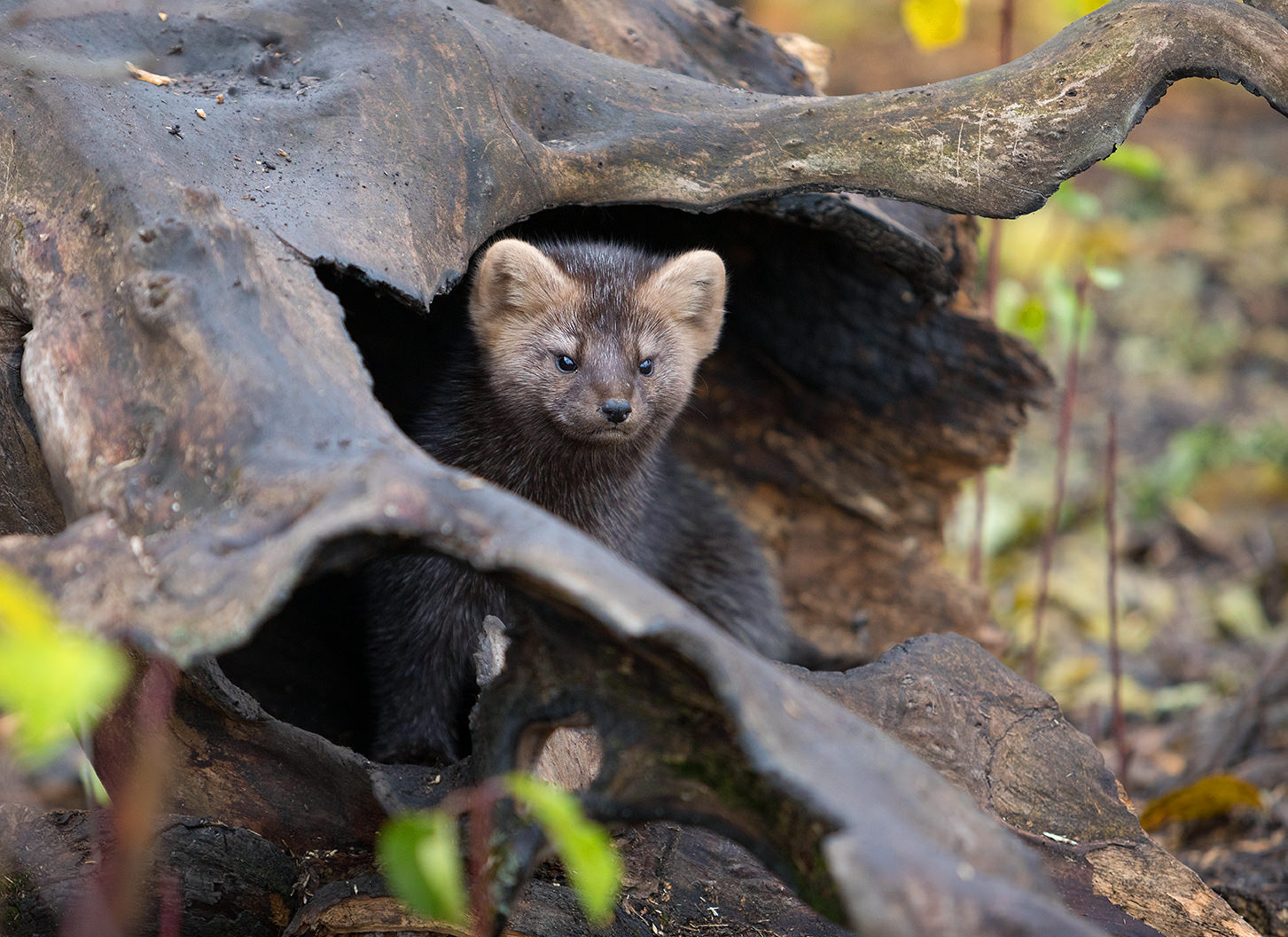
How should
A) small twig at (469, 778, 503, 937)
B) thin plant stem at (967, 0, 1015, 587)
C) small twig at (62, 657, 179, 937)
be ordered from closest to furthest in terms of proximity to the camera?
small twig at (469, 778, 503, 937) → small twig at (62, 657, 179, 937) → thin plant stem at (967, 0, 1015, 587)

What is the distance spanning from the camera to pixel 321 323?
2.23 m

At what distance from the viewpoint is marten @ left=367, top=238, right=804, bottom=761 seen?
3.77 m

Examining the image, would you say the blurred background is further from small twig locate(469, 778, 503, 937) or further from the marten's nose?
small twig locate(469, 778, 503, 937)

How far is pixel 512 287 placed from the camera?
3967 mm

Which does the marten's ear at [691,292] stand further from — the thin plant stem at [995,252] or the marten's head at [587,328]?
the thin plant stem at [995,252]

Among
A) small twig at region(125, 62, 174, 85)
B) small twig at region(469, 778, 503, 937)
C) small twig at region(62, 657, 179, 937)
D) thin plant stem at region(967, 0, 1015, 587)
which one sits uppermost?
thin plant stem at region(967, 0, 1015, 587)

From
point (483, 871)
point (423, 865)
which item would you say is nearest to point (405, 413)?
point (483, 871)

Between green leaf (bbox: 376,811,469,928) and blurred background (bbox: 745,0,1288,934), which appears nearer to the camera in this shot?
green leaf (bbox: 376,811,469,928)

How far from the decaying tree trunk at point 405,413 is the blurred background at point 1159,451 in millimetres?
1187

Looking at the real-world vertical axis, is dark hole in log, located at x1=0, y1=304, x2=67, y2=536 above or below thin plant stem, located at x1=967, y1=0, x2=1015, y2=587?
below

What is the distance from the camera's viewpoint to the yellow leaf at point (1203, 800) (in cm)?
397

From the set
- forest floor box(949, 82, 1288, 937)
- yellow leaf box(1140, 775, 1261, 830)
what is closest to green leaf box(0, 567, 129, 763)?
forest floor box(949, 82, 1288, 937)

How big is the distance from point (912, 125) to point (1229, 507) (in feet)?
17.7

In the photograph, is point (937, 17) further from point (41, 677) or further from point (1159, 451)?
point (1159, 451)
